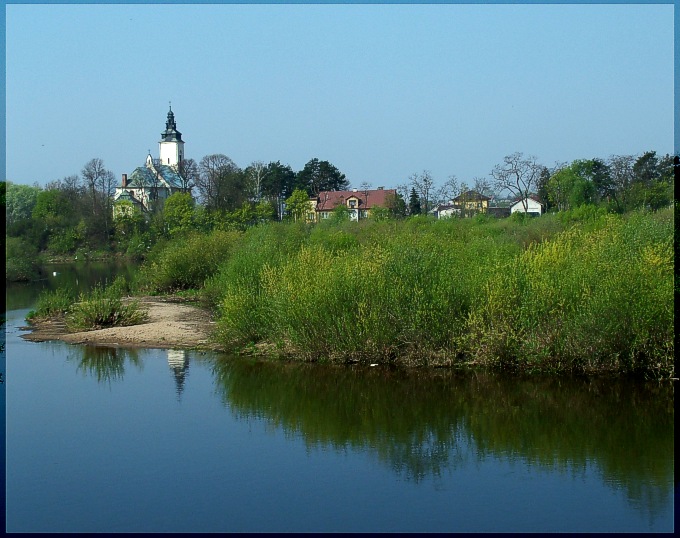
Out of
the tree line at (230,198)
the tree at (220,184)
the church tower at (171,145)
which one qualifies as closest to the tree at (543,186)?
the tree line at (230,198)

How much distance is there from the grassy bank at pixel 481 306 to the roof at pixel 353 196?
176ft

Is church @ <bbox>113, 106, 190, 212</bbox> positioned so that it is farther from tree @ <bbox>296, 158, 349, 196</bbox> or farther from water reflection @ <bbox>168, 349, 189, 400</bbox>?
water reflection @ <bbox>168, 349, 189, 400</bbox>

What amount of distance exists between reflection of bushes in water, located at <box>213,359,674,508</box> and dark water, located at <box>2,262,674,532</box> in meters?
0.05

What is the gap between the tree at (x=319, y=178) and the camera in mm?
85625

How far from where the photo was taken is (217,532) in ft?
38.4

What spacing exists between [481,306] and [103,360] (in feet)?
33.1

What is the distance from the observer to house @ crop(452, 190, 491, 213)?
6172 cm

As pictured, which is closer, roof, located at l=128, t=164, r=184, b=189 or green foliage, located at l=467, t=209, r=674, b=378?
green foliage, located at l=467, t=209, r=674, b=378

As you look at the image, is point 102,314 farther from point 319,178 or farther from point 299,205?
point 319,178

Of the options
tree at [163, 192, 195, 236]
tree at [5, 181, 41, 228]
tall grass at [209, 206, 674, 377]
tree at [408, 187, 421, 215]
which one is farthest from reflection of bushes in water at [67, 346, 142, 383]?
tree at [5, 181, 41, 228]

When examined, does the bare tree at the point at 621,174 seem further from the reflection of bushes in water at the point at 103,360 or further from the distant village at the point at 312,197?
the reflection of bushes in water at the point at 103,360

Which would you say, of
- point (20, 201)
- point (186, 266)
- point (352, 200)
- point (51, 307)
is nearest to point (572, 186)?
point (186, 266)

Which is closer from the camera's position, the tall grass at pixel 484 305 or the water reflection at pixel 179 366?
the tall grass at pixel 484 305

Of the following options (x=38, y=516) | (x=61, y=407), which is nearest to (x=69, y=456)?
(x=38, y=516)
